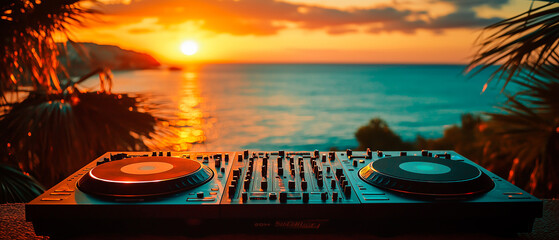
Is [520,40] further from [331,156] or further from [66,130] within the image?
[66,130]

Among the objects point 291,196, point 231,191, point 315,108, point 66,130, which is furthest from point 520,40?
point 315,108

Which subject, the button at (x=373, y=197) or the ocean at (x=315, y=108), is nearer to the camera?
the button at (x=373, y=197)

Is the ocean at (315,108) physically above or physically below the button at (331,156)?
below

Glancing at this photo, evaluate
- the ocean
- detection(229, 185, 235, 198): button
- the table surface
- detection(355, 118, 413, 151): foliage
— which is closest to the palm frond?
the table surface

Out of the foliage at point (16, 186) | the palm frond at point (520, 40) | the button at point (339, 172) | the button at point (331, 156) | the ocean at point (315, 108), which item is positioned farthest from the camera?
the ocean at point (315, 108)

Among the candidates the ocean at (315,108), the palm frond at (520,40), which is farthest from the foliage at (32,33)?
the palm frond at (520,40)

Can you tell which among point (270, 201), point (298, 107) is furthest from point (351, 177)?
point (298, 107)

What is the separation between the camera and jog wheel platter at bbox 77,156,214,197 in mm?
1113

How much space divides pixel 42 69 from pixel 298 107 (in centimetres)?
2230

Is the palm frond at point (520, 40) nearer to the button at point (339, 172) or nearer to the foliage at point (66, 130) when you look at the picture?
the button at point (339, 172)

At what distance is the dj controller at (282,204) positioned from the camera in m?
1.07

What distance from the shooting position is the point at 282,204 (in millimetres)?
1072

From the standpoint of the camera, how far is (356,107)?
25344 millimetres

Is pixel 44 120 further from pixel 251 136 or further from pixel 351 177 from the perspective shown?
pixel 251 136
